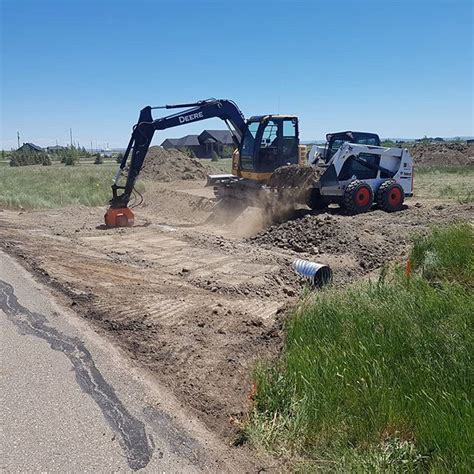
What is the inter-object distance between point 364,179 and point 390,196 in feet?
3.14

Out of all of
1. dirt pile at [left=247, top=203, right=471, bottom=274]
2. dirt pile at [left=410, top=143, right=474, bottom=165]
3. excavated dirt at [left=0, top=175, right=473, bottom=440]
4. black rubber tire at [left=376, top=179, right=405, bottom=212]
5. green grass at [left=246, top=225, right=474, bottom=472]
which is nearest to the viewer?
green grass at [left=246, top=225, right=474, bottom=472]

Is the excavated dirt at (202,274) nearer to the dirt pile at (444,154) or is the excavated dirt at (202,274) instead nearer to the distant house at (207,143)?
the dirt pile at (444,154)

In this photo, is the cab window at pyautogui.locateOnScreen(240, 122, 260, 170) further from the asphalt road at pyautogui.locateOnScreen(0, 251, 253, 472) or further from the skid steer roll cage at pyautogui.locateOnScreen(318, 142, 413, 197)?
the asphalt road at pyautogui.locateOnScreen(0, 251, 253, 472)

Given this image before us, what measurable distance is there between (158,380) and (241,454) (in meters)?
1.39

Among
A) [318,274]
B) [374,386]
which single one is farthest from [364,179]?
[374,386]

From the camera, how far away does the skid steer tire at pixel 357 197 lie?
51.4ft

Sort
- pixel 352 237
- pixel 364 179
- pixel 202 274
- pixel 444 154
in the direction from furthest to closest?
pixel 444 154 < pixel 364 179 < pixel 352 237 < pixel 202 274

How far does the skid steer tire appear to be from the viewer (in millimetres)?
15664

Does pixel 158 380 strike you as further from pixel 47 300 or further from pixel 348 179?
pixel 348 179

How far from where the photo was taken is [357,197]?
15789 mm

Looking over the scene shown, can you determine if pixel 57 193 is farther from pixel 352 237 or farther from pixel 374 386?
pixel 374 386

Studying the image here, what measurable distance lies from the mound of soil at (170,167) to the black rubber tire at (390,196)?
56.1 feet

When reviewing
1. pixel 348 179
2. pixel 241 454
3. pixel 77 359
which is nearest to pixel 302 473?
pixel 241 454

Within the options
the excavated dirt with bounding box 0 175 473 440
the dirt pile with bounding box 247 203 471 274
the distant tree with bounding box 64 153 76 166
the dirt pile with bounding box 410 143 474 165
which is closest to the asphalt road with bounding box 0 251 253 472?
the excavated dirt with bounding box 0 175 473 440
